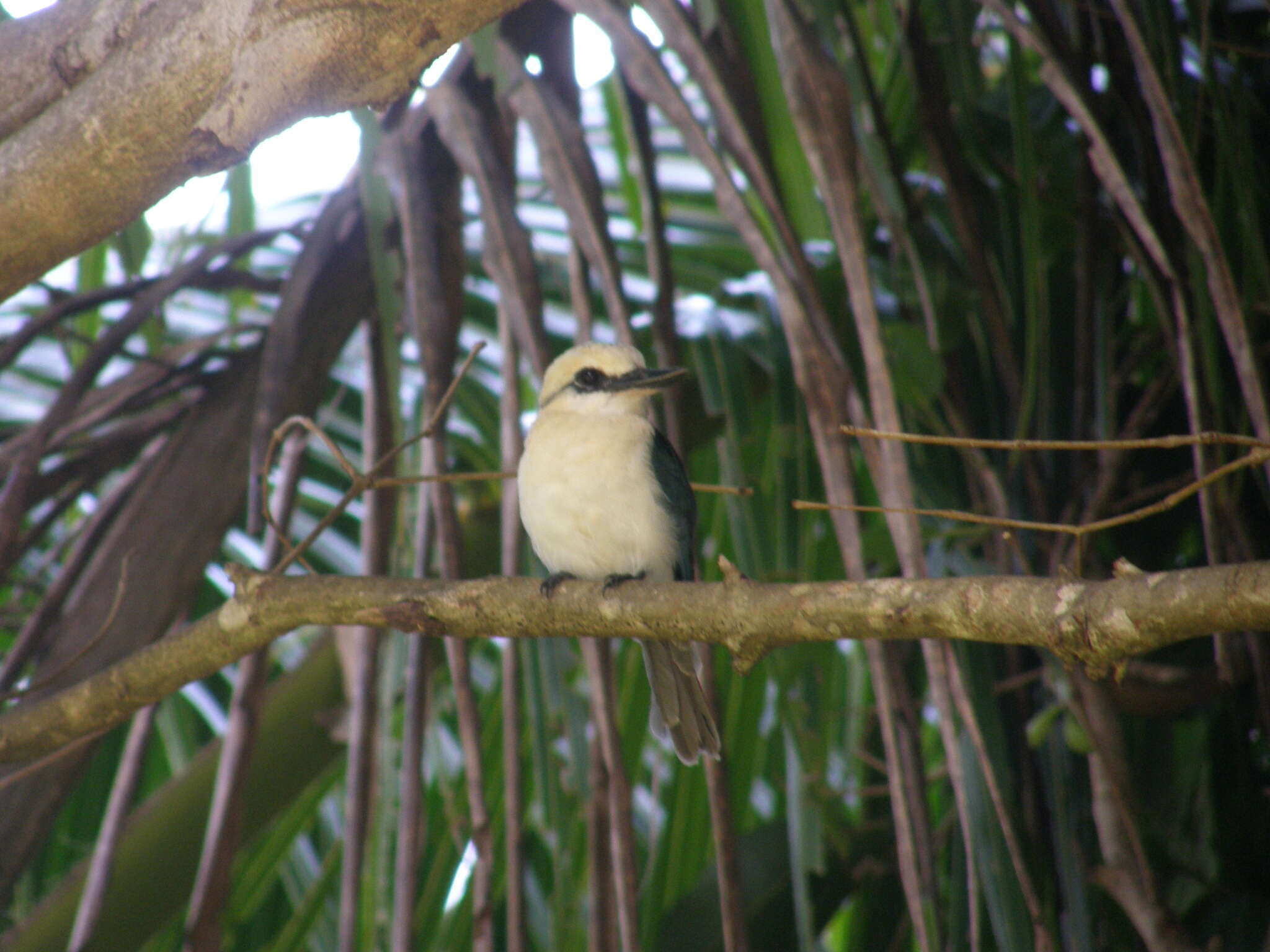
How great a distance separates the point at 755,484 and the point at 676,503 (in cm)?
39

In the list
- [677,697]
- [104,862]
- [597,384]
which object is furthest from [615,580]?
[104,862]

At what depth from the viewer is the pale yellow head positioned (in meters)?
2.34

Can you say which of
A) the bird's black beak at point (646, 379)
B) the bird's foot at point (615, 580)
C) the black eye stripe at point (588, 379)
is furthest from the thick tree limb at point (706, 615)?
the black eye stripe at point (588, 379)

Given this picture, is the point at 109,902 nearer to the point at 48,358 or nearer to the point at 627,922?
the point at 627,922

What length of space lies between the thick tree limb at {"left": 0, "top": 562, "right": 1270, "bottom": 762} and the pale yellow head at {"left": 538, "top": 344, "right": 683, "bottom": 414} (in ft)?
2.49

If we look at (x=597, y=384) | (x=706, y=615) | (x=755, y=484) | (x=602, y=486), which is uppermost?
(x=597, y=384)

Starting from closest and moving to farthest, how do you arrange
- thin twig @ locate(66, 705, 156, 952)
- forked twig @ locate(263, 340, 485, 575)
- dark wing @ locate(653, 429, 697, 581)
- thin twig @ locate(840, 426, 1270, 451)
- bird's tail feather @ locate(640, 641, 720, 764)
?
thin twig @ locate(840, 426, 1270, 451)
forked twig @ locate(263, 340, 485, 575)
thin twig @ locate(66, 705, 156, 952)
bird's tail feather @ locate(640, 641, 720, 764)
dark wing @ locate(653, 429, 697, 581)

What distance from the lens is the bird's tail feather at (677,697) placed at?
86.7 inches

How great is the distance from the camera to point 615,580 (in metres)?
2.19

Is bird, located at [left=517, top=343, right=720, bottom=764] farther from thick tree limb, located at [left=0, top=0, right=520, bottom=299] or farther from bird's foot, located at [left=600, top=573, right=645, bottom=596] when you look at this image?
thick tree limb, located at [left=0, top=0, right=520, bottom=299]

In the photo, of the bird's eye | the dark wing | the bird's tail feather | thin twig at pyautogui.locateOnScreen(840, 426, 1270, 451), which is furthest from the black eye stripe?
thin twig at pyautogui.locateOnScreen(840, 426, 1270, 451)

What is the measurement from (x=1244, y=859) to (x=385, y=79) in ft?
6.44

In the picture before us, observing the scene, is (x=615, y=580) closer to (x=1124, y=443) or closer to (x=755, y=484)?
(x=755, y=484)

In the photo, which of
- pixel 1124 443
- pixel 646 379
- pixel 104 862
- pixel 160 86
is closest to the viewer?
pixel 1124 443
